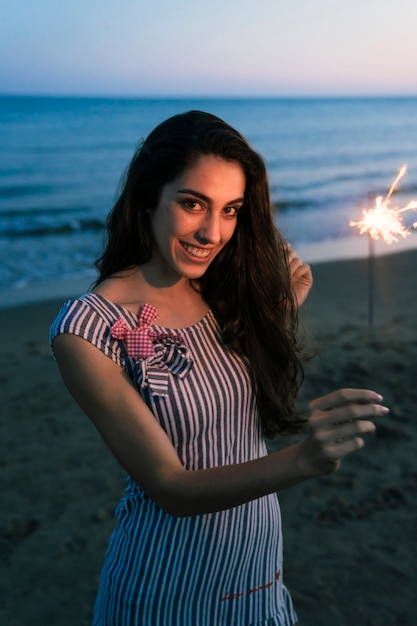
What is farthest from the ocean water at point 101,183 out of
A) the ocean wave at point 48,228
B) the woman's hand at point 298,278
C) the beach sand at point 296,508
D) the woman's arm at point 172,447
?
the beach sand at point 296,508

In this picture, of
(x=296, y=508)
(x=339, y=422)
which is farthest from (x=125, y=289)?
(x=296, y=508)

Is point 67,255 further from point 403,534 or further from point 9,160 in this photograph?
point 9,160

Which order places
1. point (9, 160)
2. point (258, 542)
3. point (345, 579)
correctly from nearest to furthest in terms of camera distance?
point (258, 542)
point (345, 579)
point (9, 160)

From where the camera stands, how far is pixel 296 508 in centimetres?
495

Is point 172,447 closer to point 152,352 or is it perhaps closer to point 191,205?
point 152,352

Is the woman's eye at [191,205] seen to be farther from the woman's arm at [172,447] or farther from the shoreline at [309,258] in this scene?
the shoreline at [309,258]

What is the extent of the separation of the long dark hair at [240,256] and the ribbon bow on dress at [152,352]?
24 cm

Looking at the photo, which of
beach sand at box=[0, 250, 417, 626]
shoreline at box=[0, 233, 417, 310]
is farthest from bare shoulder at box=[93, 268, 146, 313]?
shoreline at box=[0, 233, 417, 310]

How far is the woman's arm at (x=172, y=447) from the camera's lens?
1.45m

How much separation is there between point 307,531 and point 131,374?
10.4ft

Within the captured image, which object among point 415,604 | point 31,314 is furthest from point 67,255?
point 415,604

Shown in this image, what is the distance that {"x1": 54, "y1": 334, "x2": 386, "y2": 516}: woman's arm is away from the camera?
4.76 feet

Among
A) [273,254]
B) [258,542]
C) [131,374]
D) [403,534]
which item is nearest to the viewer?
[131,374]

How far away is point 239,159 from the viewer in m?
2.13
